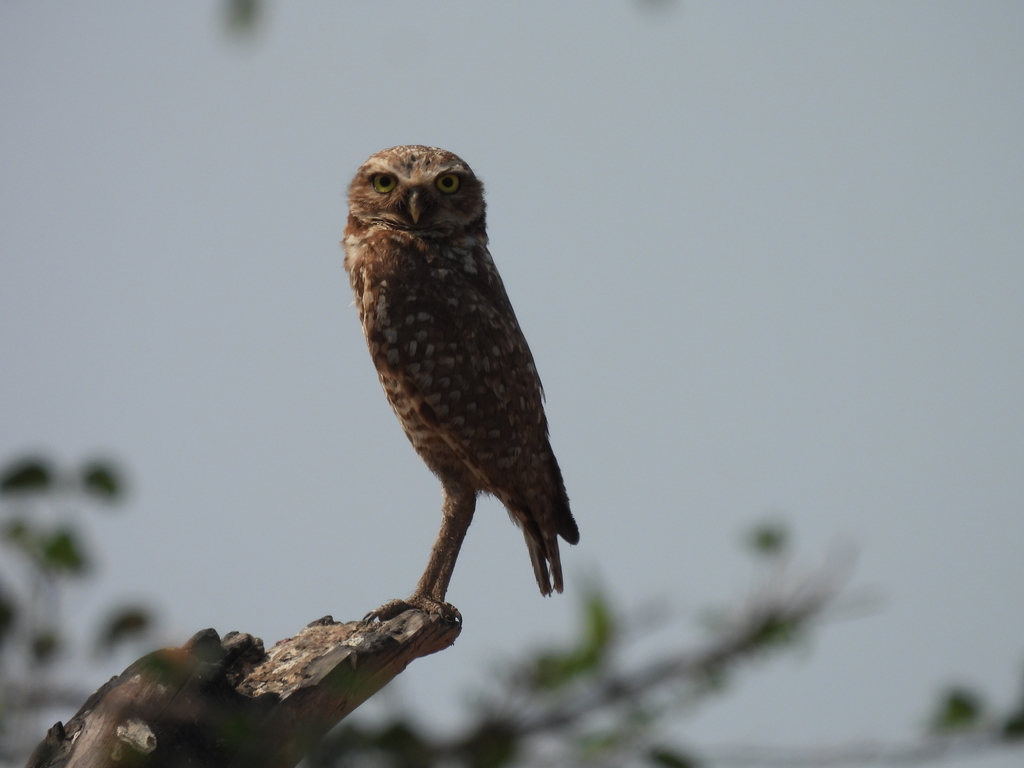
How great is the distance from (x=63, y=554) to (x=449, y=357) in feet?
15.5

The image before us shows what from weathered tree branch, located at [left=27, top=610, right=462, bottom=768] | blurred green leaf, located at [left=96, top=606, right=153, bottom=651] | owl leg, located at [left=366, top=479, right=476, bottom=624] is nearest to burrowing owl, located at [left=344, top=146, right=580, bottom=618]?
owl leg, located at [left=366, top=479, right=476, bottom=624]

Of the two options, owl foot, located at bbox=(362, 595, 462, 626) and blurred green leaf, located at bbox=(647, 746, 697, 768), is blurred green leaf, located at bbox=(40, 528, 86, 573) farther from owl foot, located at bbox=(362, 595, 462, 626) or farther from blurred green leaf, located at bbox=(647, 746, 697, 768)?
owl foot, located at bbox=(362, 595, 462, 626)

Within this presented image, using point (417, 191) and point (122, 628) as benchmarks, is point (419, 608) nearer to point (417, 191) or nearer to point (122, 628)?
point (417, 191)

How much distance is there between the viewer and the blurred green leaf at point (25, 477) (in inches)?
45.9

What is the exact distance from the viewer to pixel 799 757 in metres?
0.94

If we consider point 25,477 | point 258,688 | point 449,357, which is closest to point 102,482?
point 25,477

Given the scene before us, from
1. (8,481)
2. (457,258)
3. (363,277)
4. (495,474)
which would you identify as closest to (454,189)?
(457,258)

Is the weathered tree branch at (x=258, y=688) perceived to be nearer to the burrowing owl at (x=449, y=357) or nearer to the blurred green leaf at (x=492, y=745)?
the burrowing owl at (x=449, y=357)

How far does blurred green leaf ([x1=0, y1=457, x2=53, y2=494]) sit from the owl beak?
516 cm

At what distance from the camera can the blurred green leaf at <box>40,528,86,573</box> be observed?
111 cm

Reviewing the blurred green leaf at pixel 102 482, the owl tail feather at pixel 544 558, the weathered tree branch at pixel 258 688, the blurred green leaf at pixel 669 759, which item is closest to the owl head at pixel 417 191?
the owl tail feather at pixel 544 558

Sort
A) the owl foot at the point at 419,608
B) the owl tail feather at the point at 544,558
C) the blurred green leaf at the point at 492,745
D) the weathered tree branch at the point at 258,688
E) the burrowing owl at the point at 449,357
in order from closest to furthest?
the blurred green leaf at the point at 492,745
the weathered tree branch at the point at 258,688
the owl foot at the point at 419,608
the burrowing owl at the point at 449,357
the owl tail feather at the point at 544,558

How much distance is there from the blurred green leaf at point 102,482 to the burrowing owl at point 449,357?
15.1 ft

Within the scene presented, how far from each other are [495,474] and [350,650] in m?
1.37
